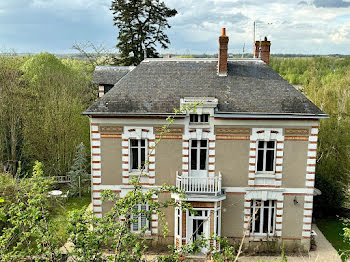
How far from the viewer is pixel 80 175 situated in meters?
25.7

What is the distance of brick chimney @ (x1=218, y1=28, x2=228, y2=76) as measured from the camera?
17609 mm

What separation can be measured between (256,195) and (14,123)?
18185mm

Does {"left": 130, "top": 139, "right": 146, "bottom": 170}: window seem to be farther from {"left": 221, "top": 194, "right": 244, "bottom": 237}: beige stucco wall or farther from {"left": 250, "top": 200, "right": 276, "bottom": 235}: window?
{"left": 250, "top": 200, "right": 276, "bottom": 235}: window

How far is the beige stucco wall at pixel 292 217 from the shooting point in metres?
17.0

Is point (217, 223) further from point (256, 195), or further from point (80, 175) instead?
point (80, 175)

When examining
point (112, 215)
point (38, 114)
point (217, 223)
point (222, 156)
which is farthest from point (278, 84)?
point (38, 114)

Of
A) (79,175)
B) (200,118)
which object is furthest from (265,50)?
(79,175)

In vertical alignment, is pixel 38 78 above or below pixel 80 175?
above

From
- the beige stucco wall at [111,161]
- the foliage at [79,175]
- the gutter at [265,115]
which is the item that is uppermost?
the gutter at [265,115]

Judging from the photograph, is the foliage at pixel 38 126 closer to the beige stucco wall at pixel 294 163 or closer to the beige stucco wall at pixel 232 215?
the beige stucco wall at pixel 232 215

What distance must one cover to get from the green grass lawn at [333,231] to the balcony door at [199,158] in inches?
310

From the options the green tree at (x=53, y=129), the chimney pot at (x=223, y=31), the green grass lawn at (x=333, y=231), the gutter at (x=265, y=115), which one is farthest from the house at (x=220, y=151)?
the green tree at (x=53, y=129)

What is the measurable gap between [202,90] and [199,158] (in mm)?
3299

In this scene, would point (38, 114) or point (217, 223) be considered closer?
point (217, 223)
